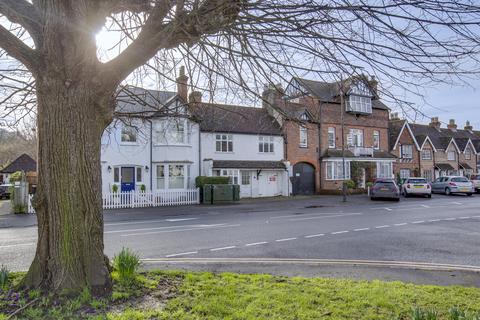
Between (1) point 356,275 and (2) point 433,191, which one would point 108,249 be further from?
(2) point 433,191

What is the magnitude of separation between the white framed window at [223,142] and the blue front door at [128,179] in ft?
23.4

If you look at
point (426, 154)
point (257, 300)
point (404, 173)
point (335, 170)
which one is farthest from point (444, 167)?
point (257, 300)

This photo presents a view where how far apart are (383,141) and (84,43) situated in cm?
3936

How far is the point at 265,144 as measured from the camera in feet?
105

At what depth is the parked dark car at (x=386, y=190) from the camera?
26234mm

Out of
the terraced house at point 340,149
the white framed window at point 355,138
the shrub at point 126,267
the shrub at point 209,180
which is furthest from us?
the white framed window at point 355,138

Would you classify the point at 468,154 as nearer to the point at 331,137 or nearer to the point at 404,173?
the point at 404,173

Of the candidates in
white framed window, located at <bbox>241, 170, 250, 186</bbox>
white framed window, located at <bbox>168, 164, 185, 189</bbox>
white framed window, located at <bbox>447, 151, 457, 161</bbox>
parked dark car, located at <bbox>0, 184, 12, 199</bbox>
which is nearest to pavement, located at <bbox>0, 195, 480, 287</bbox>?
white framed window, located at <bbox>168, 164, 185, 189</bbox>

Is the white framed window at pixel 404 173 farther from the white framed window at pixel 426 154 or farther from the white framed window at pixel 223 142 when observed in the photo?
the white framed window at pixel 223 142

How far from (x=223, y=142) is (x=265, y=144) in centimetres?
411

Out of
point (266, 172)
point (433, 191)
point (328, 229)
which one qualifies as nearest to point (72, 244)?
point (328, 229)

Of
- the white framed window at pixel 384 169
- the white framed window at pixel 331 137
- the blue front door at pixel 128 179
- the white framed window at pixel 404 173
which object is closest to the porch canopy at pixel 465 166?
the white framed window at pixel 404 173

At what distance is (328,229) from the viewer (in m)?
12.6

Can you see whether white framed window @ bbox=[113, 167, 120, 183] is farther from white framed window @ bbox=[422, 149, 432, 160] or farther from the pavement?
white framed window @ bbox=[422, 149, 432, 160]
